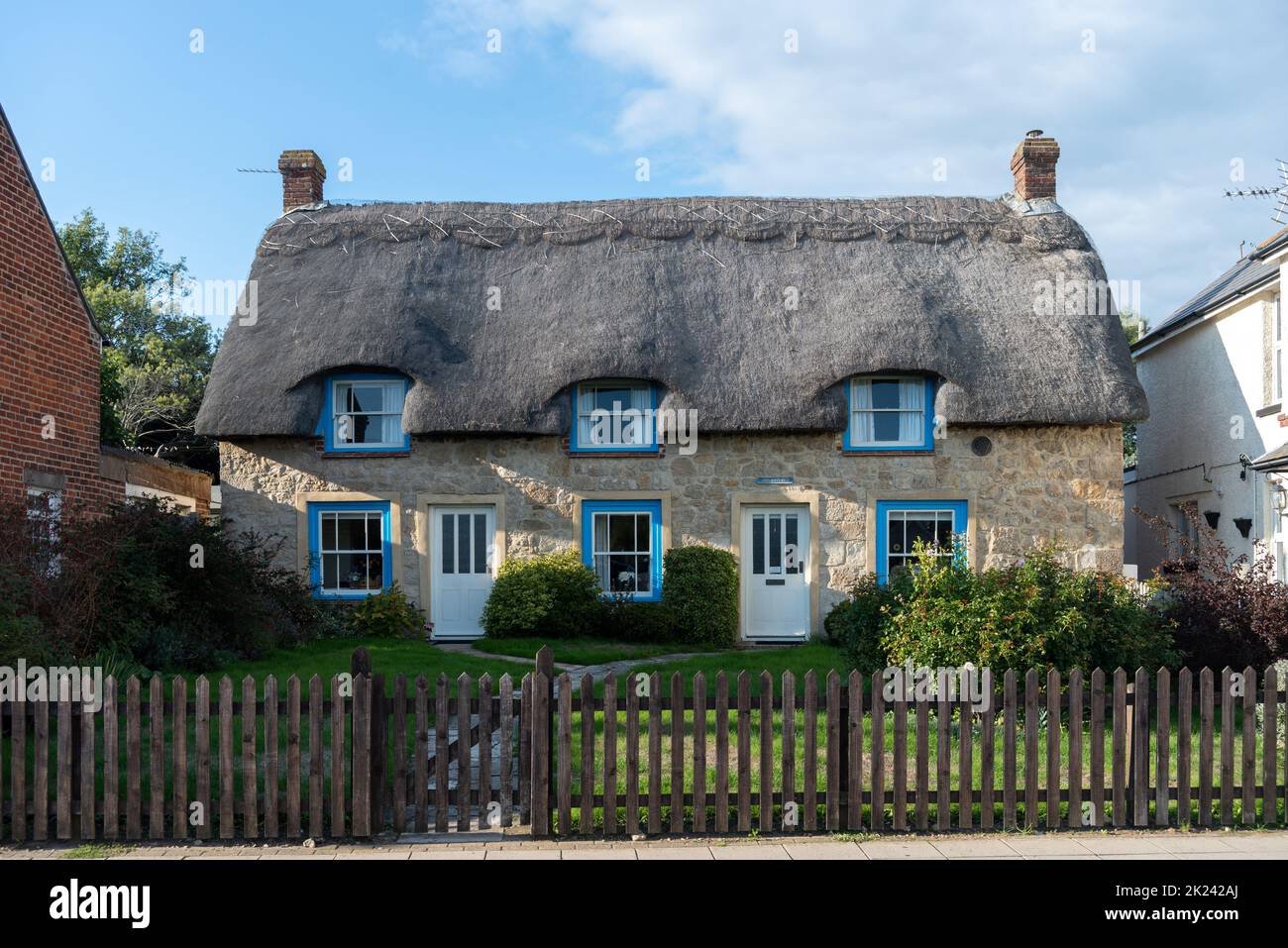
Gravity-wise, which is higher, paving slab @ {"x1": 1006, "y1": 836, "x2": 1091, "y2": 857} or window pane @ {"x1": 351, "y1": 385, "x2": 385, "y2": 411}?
window pane @ {"x1": 351, "y1": 385, "x2": 385, "y2": 411}

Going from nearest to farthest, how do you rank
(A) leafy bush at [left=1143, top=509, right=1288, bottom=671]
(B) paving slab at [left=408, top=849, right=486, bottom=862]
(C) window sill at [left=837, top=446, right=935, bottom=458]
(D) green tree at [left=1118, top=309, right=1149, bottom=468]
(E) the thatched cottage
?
1. (B) paving slab at [left=408, top=849, right=486, bottom=862]
2. (A) leafy bush at [left=1143, top=509, right=1288, bottom=671]
3. (E) the thatched cottage
4. (C) window sill at [left=837, top=446, right=935, bottom=458]
5. (D) green tree at [left=1118, top=309, right=1149, bottom=468]

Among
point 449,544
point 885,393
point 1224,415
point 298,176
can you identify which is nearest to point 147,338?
point 298,176

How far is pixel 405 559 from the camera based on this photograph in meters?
16.3

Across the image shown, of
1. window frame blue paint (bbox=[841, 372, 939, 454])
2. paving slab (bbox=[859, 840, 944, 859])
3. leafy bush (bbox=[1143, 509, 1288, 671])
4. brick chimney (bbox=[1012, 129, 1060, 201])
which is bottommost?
paving slab (bbox=[859, 840, 944, 859])

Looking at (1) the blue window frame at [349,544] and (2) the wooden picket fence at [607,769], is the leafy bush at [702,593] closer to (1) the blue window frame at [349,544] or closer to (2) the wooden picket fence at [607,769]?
(1) the blue window frame at [349,544]

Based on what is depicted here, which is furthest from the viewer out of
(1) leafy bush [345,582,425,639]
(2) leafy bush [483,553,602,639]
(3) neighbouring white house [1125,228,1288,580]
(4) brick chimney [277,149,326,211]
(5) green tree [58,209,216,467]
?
(5) green tree [58,209,216,467]

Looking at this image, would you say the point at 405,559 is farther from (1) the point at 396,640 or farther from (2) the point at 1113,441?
(2) the point at 1113,441

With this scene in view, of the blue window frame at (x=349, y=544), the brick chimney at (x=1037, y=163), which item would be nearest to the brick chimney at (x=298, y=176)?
the blue window frame at (x=349, y=544)

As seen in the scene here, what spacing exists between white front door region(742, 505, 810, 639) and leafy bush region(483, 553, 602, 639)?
7.75ft

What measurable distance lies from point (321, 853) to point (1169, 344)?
1732 centimetres

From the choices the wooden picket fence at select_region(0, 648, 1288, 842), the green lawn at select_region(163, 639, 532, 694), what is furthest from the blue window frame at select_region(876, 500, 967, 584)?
the wooden picket fence at select_region(0, 648, 1288, 842)

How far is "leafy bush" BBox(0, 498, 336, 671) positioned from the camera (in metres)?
9.38

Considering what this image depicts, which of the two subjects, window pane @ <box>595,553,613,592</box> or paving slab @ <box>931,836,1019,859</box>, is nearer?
paving slab @ <box>931,836,1019,859</box>

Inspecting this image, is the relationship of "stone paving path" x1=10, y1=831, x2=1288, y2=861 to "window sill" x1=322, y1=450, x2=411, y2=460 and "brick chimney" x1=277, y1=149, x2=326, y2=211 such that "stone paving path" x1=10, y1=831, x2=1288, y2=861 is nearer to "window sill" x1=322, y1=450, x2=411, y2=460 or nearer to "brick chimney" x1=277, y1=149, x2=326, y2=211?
"window sill" x1=322, y1=450, x2=411, y2=460
